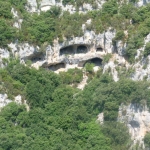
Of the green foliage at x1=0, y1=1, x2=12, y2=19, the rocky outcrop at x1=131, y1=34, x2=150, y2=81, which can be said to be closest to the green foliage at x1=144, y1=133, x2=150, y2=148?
the rocky outcrop at x1=131, y1=34, x2=150, y2=81

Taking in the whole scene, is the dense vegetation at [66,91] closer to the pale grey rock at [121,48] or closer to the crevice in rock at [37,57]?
the pale grey rock at [121,48]

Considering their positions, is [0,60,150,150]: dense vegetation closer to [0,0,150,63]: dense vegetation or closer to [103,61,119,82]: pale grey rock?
[103,61,119,82]: pale grey rock

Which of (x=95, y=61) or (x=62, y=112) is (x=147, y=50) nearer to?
(x=95, y=61)

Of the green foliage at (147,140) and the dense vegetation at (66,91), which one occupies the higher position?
the dense vegetation at (66,91)

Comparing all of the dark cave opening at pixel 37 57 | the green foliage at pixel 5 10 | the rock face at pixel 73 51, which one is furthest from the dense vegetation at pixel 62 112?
the green foliage at pixel 5 10

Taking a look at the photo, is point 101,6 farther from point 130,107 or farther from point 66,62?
point 130,107
